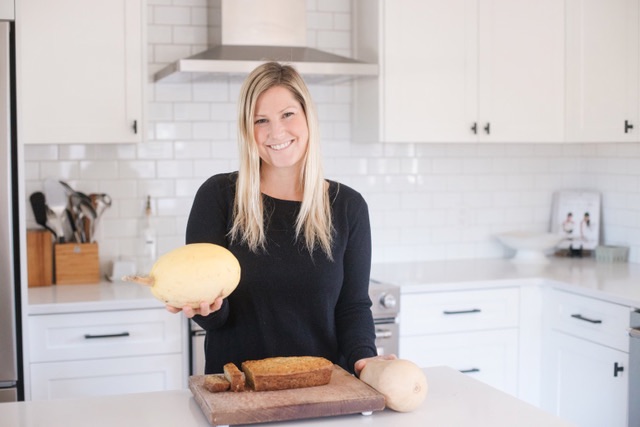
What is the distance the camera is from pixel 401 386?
2061 mm

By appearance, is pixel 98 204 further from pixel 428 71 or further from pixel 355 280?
pixel 355 280

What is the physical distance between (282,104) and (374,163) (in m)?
2.21

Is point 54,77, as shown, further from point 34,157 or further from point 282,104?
point 282,104

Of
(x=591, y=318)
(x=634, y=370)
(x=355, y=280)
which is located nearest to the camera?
(x=355, y=280)

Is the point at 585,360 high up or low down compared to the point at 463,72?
down

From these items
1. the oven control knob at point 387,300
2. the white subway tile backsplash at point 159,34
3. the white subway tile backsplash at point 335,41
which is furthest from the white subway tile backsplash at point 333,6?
the oven control knob at point 387,300

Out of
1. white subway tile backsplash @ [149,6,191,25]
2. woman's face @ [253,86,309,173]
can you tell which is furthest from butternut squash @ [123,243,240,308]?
white subway tile backsplash @ [149,6,191,25]

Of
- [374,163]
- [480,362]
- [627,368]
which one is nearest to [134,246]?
[374,163]

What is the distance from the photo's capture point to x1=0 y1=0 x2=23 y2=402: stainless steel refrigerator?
3.42 metres

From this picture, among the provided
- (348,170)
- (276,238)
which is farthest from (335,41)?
(276,238)

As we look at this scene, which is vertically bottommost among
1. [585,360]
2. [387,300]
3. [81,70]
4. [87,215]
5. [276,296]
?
[585,360]

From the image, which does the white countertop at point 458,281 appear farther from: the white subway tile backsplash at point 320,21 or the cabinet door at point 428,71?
the white subway tile backsplash at point 320,21

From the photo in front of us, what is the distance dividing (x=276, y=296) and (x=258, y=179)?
1.08ft

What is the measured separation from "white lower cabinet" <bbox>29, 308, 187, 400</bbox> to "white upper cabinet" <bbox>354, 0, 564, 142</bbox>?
1.40 meters
